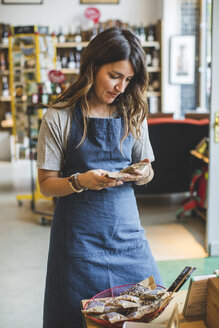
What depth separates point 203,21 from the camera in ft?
28.3

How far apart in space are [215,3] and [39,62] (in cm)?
276

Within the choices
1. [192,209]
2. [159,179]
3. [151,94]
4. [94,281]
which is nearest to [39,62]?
[159,179]

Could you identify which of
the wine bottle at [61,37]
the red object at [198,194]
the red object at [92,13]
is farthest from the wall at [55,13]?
the red object at [198,194]

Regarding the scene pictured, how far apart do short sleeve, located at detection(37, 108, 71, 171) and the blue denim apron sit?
3 cm

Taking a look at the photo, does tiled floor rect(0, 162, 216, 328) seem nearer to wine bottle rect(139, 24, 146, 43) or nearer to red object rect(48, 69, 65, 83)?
red object rect(48, 69, 65, 83)

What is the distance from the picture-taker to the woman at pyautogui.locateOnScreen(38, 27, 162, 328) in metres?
1.59

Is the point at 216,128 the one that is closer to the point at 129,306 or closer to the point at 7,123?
the point at 129,306

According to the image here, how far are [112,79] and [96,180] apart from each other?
15.6 inches

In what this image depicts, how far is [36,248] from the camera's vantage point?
13.6ft

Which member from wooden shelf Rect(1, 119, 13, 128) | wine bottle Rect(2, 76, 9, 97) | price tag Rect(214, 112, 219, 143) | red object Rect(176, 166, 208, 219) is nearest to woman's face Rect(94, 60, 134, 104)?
price tag Rect(214, 112, 219, 143)

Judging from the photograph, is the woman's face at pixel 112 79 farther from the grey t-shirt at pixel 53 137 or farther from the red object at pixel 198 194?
the red object at pixel 198 194

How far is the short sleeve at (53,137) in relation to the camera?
5.34 feet

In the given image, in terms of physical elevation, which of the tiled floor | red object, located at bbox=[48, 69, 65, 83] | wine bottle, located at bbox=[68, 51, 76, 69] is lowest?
the tiled floor

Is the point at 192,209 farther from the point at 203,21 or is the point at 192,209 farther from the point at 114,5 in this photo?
the point at 114,5
